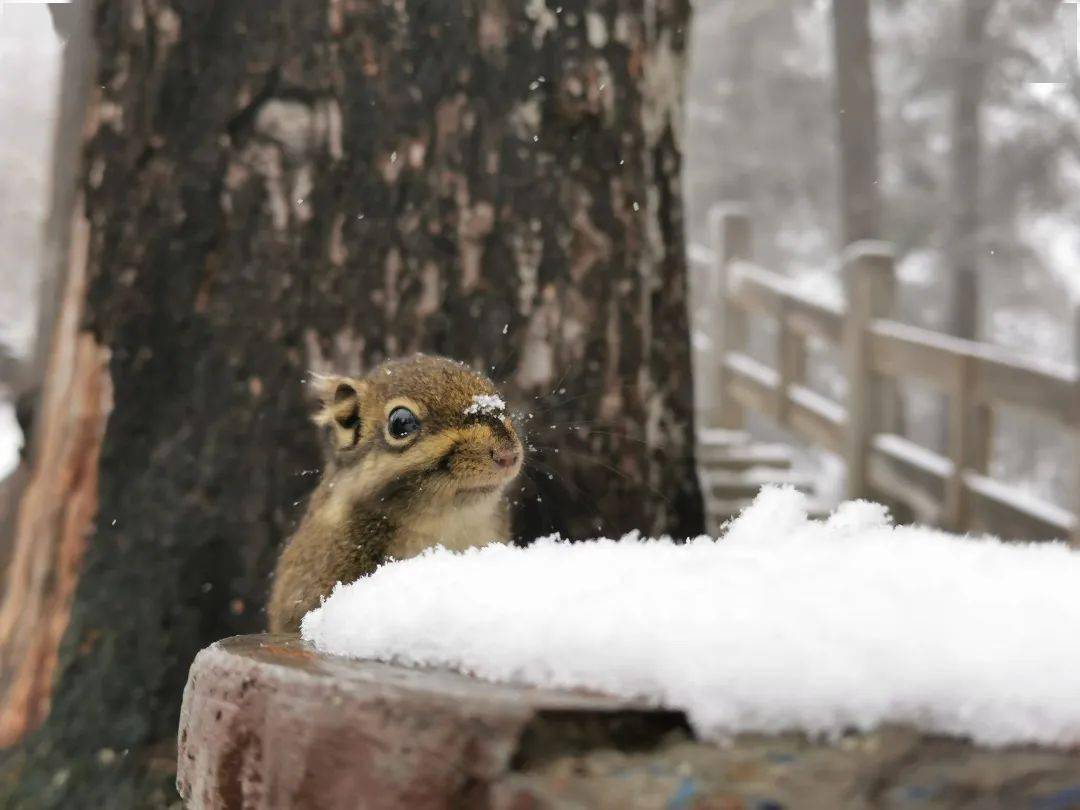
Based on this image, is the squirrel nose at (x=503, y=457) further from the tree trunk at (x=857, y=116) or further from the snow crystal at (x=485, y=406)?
the tree trunk at (x=857, y=116)

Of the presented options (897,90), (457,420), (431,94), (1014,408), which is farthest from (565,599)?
(897,90)

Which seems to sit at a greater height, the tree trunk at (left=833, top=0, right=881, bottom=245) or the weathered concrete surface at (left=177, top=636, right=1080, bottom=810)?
the tree trunk at (left=833, top=0, right=881, bottom=245)

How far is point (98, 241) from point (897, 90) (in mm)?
18559

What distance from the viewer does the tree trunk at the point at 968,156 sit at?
16.0 metres

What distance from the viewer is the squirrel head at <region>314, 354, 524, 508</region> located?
7.86 ft

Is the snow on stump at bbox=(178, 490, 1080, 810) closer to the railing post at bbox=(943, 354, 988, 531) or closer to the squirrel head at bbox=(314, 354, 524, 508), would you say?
the squirrel head at bbox=(314, 354, 524, 508)

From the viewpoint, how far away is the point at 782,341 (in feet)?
32.6

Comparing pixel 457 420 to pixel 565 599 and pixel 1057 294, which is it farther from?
pixel 1057 294

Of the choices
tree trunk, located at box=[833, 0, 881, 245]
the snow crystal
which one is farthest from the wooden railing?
the snow crystal

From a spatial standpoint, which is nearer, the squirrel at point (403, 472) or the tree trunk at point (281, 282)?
the squirrel at point (403, 472)

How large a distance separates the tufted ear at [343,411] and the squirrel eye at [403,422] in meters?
0.17

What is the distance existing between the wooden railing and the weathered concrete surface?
5595 mm

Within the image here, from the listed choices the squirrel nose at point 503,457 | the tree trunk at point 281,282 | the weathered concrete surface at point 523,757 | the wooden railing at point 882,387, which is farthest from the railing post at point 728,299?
the weathered concrete surface at point 523,757

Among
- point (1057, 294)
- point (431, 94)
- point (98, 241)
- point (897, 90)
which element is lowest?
point (1057, 294)
